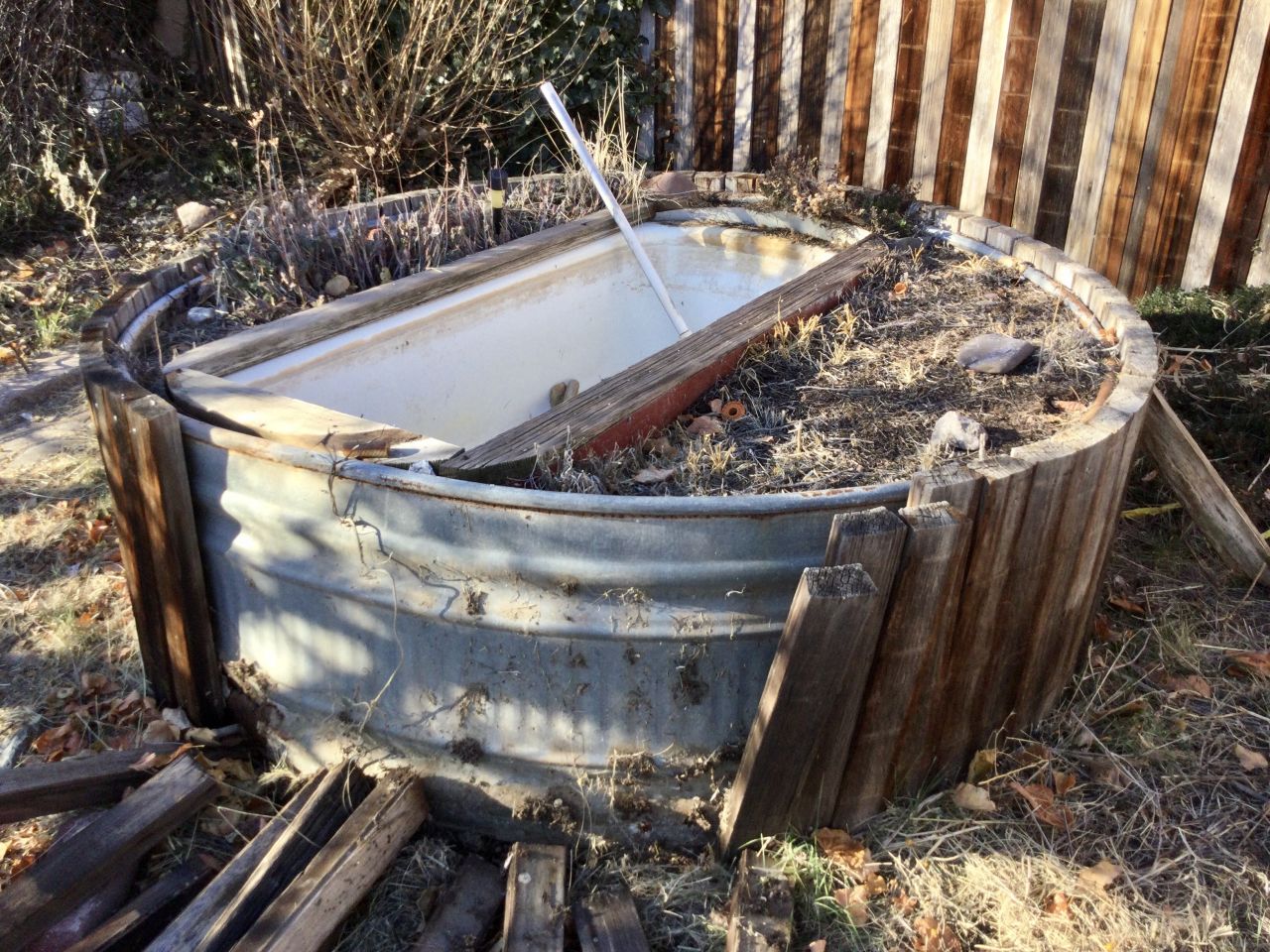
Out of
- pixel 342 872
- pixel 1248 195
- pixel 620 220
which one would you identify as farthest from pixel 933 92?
pixel 342 872

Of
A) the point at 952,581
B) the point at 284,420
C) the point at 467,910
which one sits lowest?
the point at 467,910

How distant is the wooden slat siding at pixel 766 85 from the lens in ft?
19.3

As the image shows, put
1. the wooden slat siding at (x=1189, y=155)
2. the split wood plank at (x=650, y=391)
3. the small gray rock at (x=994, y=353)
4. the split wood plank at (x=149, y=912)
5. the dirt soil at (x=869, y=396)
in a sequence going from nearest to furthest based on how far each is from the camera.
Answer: the split wood plank at (x=149, y=912), the split wood plank at (x=650, y=391), the dirt soil at (x=869, y=396), the small gray rock at (x=994, y=353), the wooden slat siding at (x=1189, y=155)

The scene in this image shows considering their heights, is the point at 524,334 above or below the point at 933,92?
below

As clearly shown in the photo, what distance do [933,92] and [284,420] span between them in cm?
414

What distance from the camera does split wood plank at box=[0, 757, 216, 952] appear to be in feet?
6.97

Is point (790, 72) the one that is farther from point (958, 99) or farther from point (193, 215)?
point (193, 215)

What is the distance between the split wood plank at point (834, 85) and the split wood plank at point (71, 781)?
428 centimetres

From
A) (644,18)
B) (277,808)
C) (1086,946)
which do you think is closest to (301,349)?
(277,808)

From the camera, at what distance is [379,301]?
3346mm

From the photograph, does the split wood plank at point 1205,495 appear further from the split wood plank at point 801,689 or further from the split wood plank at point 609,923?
the split wood plank at point 609,923

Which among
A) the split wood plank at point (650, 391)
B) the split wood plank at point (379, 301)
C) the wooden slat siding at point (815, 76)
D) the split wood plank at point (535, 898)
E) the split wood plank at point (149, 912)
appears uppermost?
the wooden slat siding at point (815, 76)

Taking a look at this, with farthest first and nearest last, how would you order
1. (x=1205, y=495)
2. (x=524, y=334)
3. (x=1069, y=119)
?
(x=1069, y=119)
(x=524, y=334)
(x=1205, y=495)

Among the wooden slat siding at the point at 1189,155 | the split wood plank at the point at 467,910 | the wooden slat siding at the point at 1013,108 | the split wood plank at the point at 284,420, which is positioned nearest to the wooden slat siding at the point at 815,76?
the wooden slat siding at the point at 1013,108
